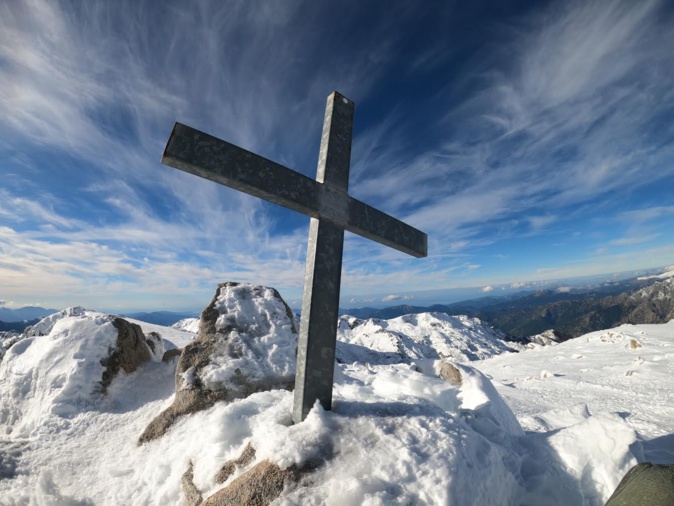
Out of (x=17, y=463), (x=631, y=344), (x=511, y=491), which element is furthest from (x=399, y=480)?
(x=631, y=344)

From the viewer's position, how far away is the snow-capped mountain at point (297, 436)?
14.0 feet

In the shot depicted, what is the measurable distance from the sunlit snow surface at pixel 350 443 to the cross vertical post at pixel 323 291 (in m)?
0.40

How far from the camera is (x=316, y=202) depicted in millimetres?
5699

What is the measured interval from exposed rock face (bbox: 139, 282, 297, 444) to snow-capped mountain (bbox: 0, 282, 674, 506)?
9 cm

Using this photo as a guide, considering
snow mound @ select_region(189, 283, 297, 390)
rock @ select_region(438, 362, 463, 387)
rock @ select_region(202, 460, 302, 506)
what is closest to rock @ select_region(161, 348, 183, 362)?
snow mound @ select_region(189, 283, 297, 390)

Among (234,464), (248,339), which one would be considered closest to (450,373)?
(248,339)

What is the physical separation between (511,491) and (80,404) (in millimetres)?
10703

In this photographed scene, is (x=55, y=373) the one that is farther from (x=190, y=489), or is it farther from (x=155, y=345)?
(x=190, y=489)

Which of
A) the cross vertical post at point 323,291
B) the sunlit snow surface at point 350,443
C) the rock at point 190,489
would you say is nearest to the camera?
the sunlit snow surface at point 350,443

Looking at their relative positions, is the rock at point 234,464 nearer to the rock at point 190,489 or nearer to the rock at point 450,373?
the rock at point 190,489

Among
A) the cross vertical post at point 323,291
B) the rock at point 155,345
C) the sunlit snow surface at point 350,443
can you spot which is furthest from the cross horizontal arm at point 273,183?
the rock at point 155,345

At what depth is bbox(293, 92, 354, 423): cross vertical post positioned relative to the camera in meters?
5.34

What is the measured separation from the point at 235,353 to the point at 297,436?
4.82m

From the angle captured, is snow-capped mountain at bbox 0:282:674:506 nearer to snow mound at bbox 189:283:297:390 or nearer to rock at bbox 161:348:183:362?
snow mound at bbox 189:283:297:390
